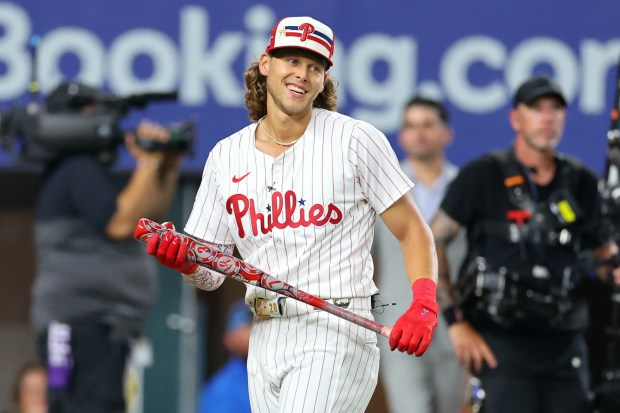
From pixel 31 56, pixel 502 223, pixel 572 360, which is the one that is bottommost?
pixel 572 360

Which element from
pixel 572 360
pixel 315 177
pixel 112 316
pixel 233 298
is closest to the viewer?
pixel 315 177

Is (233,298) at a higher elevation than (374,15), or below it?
below

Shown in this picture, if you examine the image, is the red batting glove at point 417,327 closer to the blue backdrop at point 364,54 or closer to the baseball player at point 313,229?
the baseball player at point 313,229

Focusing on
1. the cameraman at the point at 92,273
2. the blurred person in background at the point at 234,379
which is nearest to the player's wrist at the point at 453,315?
the cameraman at the point at 92,273

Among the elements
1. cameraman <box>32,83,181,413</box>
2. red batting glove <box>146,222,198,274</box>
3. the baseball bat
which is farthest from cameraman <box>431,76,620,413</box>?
red batting glove <box>146,222,198,274</box>

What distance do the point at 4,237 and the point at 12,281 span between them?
30 cm

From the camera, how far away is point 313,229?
16.4 feet

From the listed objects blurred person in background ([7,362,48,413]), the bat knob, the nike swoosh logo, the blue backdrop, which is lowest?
blurred person in background ([7,362,48,413])

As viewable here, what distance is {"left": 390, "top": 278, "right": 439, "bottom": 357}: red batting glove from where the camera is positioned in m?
4.78

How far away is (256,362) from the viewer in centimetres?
512

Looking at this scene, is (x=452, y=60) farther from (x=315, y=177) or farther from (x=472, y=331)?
(x=315, y=177)

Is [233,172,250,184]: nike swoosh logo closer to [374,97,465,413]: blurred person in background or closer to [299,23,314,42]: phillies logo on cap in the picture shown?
[299,23,314,42]: phillies logo on cap

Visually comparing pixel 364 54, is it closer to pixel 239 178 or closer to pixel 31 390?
pixel 31 390

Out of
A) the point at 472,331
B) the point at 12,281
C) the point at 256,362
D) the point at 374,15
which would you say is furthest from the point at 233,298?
the point at 256,362
